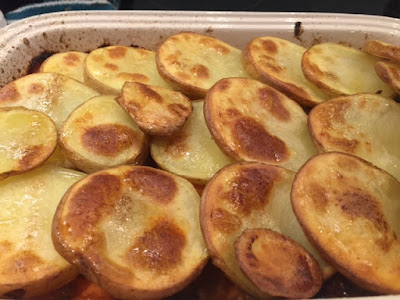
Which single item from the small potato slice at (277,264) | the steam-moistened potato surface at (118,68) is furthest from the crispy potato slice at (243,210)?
the steam-moistened potato surface at (118,68)

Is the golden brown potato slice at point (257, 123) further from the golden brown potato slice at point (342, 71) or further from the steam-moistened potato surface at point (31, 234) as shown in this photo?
the steam-moistened potato surface at point (31, 234)

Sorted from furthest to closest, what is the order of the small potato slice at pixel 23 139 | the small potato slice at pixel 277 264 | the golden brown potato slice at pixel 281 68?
the golden brown potato slice at pixel 281 68 → the small potato slice at pixel 23 139 → the small potato slice at pixel 277 264

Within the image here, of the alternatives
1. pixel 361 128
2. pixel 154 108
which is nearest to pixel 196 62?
pixel 154 108

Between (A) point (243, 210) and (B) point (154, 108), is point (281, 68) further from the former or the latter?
(A) point (243, 210)

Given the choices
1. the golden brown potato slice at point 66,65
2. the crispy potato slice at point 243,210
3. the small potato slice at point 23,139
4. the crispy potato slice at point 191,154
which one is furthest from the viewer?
the golden brown potato slice at point 66,65

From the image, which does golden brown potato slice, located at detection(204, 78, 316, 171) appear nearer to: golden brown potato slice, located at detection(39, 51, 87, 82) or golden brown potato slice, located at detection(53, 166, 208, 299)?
golden brown potato slice, located at detection(53, 166, 208, 299)

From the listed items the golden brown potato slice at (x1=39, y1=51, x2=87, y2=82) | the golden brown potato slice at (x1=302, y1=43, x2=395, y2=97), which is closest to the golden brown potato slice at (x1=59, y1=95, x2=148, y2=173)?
the golden brown potato slice at (x1=39, y1=51, x2=87, y2=82)
